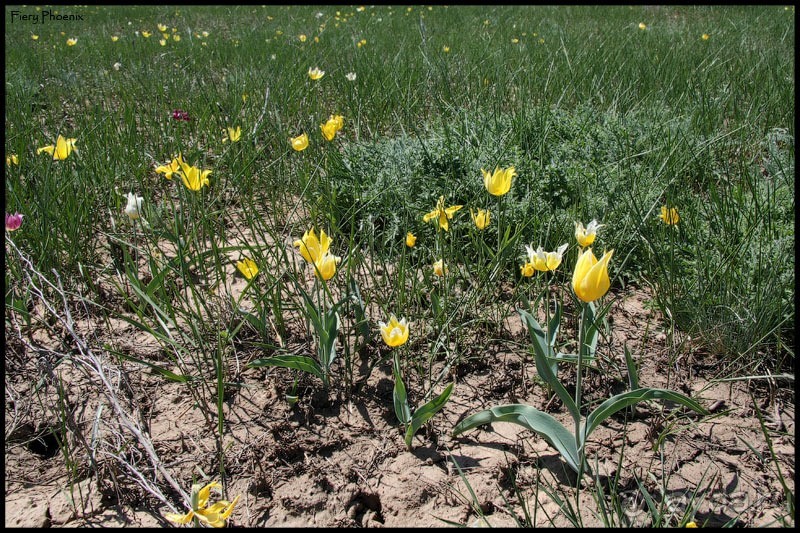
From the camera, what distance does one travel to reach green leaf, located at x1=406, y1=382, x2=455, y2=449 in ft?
4.91

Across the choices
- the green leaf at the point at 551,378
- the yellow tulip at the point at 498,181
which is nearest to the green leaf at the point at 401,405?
the green leaf at the point at 551,378

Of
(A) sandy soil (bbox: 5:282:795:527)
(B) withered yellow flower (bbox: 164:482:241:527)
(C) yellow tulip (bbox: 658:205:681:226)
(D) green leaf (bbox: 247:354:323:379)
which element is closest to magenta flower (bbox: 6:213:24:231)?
(A) sandy soil (bbox: 5:282:795:527)

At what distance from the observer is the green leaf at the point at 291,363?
1658 mm

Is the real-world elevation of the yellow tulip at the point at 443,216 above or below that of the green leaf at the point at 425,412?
above

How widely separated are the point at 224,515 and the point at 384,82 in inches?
128

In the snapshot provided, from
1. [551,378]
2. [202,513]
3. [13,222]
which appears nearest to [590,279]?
[551,378]

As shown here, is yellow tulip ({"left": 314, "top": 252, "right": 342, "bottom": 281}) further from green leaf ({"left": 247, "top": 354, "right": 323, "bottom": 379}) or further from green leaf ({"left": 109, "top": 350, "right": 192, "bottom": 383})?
green leaf ({"left": 109, "top": 350, "right": 192, "bottom": 383})

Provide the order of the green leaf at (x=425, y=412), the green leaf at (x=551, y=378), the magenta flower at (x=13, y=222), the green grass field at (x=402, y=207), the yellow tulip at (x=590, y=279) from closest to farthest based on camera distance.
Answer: the yellow tulip at (x=590, y=279) → the green leaf at (x=551, y=378) → the green leaf at (x=425, y=412) → the green grass field at (x=402, y=207) → the magenta flower at (x=13, y=222)

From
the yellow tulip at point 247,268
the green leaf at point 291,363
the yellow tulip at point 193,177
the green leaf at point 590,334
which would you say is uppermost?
the yellow tulip at point 193,177

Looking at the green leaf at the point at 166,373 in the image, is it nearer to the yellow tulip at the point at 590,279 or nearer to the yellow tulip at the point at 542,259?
the yellow tulip at the point at 542,259

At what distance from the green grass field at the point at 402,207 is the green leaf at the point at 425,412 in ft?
0.45

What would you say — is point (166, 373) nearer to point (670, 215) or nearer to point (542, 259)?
point (542, 259)

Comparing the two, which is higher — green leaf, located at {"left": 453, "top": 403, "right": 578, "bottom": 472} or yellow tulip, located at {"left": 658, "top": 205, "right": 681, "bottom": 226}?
yellow tulip, located at {"left": 658, "top": 205, "right": 681, "bottom": 226}

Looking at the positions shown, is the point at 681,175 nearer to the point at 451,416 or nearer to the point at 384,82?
the point at 451,416
